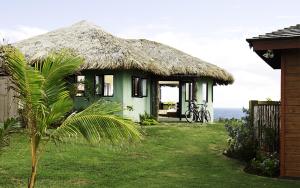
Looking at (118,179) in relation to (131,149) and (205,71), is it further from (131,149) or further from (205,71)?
(205,71)

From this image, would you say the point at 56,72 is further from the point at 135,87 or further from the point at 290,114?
the point at 135,87

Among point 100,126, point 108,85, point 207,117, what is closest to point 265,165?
point 100,126

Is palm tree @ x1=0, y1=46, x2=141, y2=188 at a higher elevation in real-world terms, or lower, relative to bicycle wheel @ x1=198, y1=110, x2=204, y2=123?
higher

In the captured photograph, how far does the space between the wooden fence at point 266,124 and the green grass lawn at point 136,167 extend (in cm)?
102

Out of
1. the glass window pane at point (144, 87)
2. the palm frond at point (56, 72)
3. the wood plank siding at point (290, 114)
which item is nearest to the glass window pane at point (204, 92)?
the glass window pane at point (144, 87)

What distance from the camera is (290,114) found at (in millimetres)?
12078

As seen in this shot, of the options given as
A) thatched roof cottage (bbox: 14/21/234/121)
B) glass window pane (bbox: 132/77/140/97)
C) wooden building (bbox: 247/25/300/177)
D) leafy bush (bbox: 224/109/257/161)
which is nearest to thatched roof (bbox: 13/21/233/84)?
thatched roof cottage (bbox: 14/21/234/121)

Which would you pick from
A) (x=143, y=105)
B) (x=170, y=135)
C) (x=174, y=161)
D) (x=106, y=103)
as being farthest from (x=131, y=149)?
(x=143, y=105)

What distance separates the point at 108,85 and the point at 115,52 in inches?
97.6

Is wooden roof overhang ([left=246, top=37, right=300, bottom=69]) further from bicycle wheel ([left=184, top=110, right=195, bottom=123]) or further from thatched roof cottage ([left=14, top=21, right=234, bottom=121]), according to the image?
bicycle wheel ([left=184, top=110, right=195, bottom=123])

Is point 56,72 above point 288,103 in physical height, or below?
above

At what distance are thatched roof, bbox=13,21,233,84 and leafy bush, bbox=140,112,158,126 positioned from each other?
239 centimetres

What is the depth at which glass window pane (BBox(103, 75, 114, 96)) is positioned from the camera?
2538 centimetres

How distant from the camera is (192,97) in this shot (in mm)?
28344
